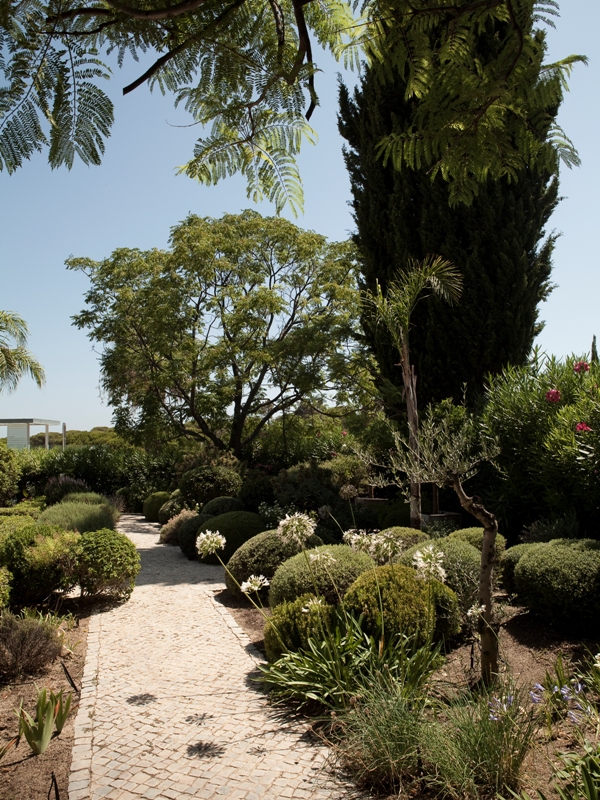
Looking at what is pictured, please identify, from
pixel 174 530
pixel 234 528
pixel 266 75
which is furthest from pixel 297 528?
pixel 174 530

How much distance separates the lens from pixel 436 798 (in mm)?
2904

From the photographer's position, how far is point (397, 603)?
4.62 m

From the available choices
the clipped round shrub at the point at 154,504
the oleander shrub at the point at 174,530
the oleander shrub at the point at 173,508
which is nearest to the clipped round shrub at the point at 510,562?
the oleander shrub at the point at 174,530

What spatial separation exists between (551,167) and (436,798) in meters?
2.98

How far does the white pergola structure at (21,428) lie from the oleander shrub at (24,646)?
82.3 feet

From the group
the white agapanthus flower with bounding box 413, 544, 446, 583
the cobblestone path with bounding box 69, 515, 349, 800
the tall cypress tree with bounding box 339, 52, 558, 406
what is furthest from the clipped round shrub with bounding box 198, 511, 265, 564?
the white agapanthus flower with bounding box 413, 544, 446, 583

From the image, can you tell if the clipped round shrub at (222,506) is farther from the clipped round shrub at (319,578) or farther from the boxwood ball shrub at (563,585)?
the boxwood ball shrub at (563,585)

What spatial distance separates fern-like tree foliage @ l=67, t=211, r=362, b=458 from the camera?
46.8 feet

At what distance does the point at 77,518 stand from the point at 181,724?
20.9 ft

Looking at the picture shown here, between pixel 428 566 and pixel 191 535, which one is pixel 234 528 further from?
pixel 428 566

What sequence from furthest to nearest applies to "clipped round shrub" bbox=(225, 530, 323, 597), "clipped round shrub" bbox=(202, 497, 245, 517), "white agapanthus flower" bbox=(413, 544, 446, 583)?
"clipped round shrub" bbox=(202, 497, 245, 517) → "clipped round shrub" bbox=(225, 530, 323, 597) → "white agapanthus flower" bbox=(413, 544, 446, 583)

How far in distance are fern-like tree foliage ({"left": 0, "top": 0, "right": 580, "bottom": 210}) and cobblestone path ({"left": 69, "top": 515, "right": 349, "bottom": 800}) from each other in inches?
121

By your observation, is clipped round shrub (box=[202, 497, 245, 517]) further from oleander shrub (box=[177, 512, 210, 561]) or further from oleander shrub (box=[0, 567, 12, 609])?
oleander shrub (box=[0, 567, 12, 609])

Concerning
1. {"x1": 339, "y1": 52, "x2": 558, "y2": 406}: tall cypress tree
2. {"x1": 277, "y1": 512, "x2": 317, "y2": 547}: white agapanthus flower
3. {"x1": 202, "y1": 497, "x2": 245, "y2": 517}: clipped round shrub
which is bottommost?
{"x1": 202, "y1": 497, "x2": 245, "y2": 517}: clipped round shrub
